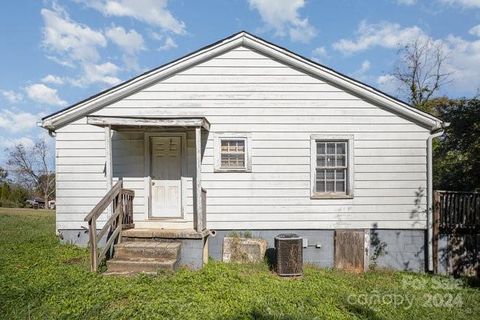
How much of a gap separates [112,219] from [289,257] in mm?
3706

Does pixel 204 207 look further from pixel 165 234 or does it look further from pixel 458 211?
pixel 458 211

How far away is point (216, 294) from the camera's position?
18.1ft

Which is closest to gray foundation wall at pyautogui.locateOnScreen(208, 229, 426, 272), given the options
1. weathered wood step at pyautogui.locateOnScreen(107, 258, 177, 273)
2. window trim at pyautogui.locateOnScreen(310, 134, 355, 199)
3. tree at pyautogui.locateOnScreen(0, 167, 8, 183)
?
window trim at pyautogui.locateOnScreen(310, 134, 355, 199)

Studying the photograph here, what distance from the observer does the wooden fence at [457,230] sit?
812cm

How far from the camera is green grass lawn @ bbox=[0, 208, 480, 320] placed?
4.80 m

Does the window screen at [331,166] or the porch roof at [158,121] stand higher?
the porch roof at [158,121]

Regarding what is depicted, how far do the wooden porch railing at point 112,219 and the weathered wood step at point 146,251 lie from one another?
28 cm

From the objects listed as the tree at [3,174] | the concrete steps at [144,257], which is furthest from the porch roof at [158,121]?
the tree at [3,174]

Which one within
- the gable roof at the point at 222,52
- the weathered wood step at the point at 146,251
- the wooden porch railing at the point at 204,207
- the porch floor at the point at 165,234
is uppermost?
the gable roof at the point at 222,52

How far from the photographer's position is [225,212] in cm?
827

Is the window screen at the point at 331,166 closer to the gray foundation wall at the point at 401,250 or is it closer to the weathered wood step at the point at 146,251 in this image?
the gray foundation wall at the point at 401,250

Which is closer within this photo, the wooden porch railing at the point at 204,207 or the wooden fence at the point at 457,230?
the wooden porch railing at the point at 204,207

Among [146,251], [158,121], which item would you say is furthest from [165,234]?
[158,121]

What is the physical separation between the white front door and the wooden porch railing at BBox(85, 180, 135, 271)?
604 millimetres
